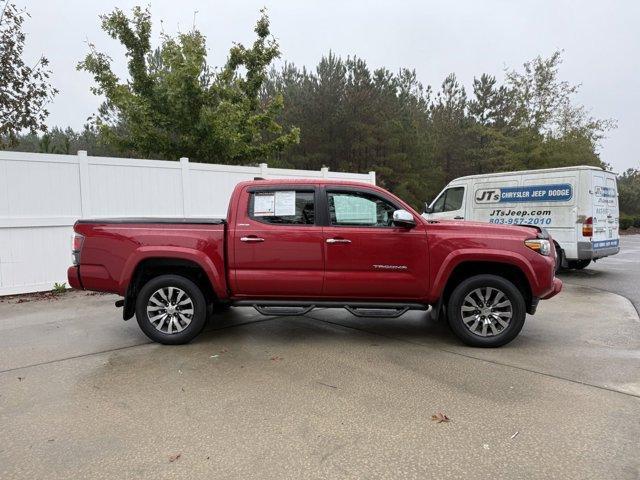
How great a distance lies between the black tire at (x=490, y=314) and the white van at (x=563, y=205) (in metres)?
4.23

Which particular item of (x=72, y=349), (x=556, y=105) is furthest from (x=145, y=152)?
(x=556, y=105)

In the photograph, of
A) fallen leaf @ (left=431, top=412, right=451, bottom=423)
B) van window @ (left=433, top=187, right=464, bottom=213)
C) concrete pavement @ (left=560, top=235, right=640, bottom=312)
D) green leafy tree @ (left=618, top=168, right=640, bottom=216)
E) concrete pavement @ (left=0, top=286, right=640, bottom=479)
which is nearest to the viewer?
concrete pavement @ (left=0, top=286, right=640, bottom=479)

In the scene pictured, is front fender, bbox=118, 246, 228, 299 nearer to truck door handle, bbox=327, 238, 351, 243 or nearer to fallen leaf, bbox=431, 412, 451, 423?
truck door handle, bbox=327, 238, 351, 243

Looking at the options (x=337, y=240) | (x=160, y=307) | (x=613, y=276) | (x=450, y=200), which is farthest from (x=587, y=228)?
(x=160, y=307)

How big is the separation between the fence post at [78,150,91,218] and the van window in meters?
8.62

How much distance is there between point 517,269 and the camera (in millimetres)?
5094

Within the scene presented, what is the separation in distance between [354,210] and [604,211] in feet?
25.6

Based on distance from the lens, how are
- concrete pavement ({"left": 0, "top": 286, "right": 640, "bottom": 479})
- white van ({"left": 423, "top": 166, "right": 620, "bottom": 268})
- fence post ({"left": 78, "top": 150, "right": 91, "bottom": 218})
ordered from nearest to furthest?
concrete pavement ({"left": 0, "top": 286, "right": 640, "bottom": 479}) < fence post ({"left": 78, "top": 150, "right": 91, "bottom": 218}) < white van ({"left": 423, "top": 166, "right": 620, "bottom": 268})

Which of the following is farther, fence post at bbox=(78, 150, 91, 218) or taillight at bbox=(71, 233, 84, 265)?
fence post at bbox=(78, 150, 91, 218)

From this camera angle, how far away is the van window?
1217 centimetres

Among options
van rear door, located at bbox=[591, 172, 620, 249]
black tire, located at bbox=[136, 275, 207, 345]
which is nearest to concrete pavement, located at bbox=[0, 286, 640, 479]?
black tire, located at bbox=[136, 275, 207, 345]

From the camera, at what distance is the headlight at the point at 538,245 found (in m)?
4.95

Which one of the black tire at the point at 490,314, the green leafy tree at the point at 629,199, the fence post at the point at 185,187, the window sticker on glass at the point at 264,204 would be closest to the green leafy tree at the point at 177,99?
the fence post at the point at 185,187

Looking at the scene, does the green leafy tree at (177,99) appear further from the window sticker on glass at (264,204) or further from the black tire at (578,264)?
the black tire at (578,264)
